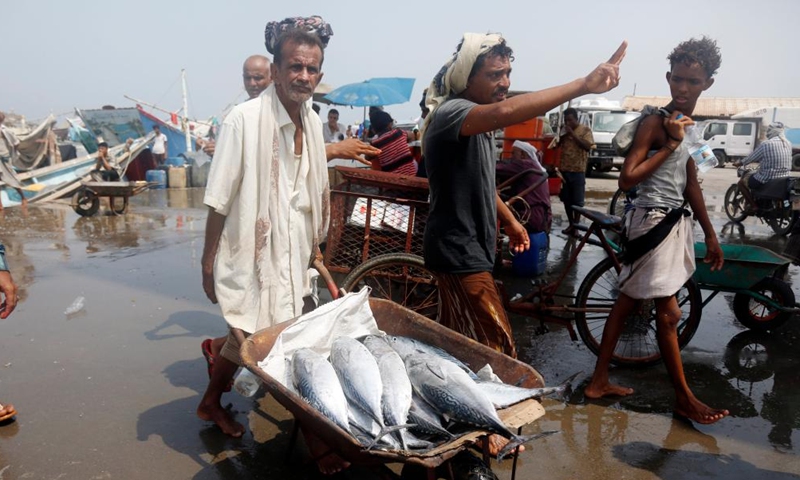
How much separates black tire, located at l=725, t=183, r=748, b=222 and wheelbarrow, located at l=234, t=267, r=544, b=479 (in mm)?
9801

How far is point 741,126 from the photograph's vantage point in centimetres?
2747

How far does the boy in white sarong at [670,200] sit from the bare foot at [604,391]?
319 mm

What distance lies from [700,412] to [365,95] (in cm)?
1014

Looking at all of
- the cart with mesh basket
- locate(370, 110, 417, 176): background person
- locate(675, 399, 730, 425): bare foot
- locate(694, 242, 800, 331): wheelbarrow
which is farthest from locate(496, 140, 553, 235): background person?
locate(675, 399, 730, 425): bare foot

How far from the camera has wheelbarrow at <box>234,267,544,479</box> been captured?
1673 mm

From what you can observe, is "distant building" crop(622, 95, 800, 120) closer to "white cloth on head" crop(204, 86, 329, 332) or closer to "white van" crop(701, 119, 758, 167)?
"white van" crop(701, 119, 758, 167)

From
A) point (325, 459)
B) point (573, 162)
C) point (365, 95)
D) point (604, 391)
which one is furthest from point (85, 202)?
point (604, 391)

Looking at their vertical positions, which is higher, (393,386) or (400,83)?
(400,83)

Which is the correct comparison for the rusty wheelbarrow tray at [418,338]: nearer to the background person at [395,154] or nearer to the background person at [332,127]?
the background person at [395,154]

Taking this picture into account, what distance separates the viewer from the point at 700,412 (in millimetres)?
3240

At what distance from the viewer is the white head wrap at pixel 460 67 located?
2.54 meters

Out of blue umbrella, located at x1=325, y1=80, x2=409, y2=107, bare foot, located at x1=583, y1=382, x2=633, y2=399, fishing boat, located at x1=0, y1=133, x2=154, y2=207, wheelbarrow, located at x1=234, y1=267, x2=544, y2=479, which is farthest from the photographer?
fishing boat, located at x1=0, y1=133, x2=154, y2=207

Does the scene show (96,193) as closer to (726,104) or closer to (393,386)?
(393,386)

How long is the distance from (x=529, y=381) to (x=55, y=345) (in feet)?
12.8
